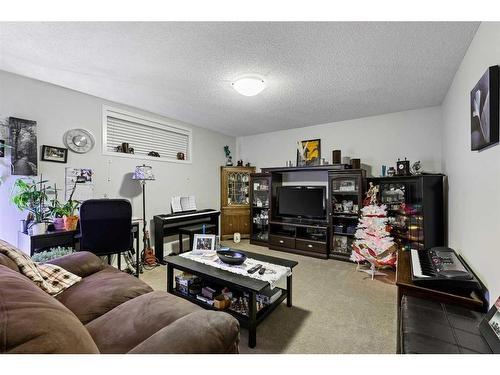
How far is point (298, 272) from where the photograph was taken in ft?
10.4

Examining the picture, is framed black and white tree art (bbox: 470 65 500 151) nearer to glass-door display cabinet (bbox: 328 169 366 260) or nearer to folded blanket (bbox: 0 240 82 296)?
glass-door display cabinet (bbox: 328 169 366 260)

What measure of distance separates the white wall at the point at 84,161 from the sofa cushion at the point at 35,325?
2.35m

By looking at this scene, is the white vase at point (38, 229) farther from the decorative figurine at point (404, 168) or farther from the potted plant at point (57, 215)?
the decorative figurine at point (404, 168)

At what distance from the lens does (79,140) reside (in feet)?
9.64

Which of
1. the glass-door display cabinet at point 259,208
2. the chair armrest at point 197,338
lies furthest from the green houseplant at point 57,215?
the glass-door display cabinet at point 259,208

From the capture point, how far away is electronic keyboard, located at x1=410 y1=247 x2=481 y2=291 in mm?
1393

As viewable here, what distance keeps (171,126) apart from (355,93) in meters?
2.91

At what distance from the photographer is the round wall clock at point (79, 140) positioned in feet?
9.37

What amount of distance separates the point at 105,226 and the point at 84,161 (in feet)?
3.58

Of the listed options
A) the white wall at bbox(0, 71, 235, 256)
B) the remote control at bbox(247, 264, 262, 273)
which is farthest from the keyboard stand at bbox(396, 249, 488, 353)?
the white wall at bbox(0, 71, 235, 256)

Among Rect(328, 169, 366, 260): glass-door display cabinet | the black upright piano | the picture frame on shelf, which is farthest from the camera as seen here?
the picture frame on shelf

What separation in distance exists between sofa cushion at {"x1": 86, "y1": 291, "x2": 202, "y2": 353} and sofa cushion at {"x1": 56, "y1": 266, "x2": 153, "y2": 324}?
0.08m

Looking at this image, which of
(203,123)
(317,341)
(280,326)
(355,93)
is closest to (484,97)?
(355,93)

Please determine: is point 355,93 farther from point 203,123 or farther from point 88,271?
point 88,271
